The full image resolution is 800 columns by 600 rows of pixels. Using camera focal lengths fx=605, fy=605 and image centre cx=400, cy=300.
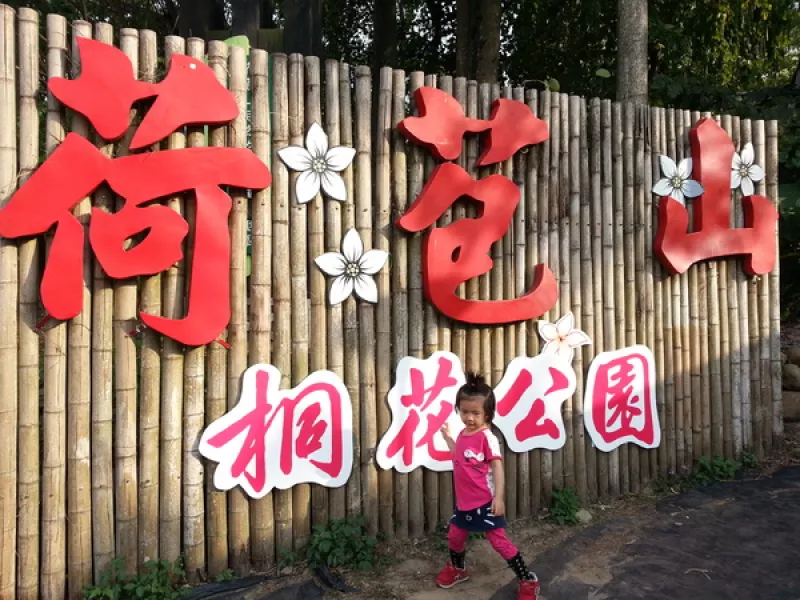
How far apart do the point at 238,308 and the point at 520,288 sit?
1739mm

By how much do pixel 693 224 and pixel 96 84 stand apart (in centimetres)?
392

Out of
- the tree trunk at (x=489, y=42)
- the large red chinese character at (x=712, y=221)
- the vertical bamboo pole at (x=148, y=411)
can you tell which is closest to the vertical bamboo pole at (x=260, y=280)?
the vertical bamboo pole at (x=148, y=411)

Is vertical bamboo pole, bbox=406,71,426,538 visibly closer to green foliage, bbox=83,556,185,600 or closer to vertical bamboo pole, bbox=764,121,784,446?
green foliage, bbox=83,556,185,600

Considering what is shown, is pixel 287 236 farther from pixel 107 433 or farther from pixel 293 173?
pixel 107 433

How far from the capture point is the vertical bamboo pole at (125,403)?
2.86 m

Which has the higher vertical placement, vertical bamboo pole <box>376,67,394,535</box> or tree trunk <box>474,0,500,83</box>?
tree trunk <box>474,0,500,83</box>

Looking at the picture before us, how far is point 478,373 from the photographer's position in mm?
3674

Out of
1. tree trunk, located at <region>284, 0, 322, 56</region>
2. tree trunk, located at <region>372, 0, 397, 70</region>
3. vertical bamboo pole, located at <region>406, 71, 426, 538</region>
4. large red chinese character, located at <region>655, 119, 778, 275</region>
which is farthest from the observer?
tree trunk, located at <region>372, 0, 397, 70</region>

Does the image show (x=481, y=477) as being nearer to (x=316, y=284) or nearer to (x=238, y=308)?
(x=316, y=284)

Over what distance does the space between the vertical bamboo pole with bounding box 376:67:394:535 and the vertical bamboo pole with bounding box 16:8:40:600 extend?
1.67 metres

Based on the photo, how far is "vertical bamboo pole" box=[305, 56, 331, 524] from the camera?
10.7 feet

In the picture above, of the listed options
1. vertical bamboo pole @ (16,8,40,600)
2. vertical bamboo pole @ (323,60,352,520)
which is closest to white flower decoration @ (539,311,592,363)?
vertical bamboo pole @ (323,60,352,520)

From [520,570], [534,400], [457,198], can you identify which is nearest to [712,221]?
[534,400]

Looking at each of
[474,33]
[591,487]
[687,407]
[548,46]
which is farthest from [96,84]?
[548,46]
